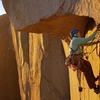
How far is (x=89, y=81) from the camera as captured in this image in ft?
18.6

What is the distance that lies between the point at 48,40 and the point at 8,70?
5790mm

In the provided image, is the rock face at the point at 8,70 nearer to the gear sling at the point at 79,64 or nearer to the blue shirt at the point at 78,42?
the gear sling at the point at 79,64

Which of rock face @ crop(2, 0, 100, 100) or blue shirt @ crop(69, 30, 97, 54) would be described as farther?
rock face @ crop(2, 0, 100, 100)

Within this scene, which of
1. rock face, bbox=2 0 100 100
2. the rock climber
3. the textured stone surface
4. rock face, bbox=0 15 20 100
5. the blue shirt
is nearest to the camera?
the blue shirt

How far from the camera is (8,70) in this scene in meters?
15.0

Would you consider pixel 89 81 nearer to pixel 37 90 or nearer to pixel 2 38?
pixel 37 90

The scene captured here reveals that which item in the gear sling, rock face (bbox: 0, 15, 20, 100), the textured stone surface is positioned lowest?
rock face (bbox: 0, 15, 20, 100)

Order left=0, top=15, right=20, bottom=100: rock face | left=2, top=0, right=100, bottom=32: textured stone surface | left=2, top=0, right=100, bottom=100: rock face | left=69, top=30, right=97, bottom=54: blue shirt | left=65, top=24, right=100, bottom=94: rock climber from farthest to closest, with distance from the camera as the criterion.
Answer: left=0, top=15, right=20, bottom=100: rock face, left=2, top=0, right=100, bottom=100: rock face, left=2, top=0, right=100, bottom=32: textured stone surface, left=65, top=24, right=100, bottom=94: rock climber, left=69, top=30, right=97, bottom=54: blue shirt

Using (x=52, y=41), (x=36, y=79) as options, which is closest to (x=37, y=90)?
(x=36, y=79)

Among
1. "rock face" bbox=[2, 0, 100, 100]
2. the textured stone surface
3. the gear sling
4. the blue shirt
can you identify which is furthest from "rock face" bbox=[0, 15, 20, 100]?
the blue shirt

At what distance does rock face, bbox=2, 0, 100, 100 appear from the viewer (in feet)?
20.1

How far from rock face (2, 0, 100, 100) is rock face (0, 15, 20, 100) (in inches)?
80.4

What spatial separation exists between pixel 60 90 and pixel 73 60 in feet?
14.2

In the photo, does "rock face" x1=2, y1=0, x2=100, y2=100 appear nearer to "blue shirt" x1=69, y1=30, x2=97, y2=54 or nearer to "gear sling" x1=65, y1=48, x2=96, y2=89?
"blue shirt" x1=69, y1=30, x2=97, y2=54
